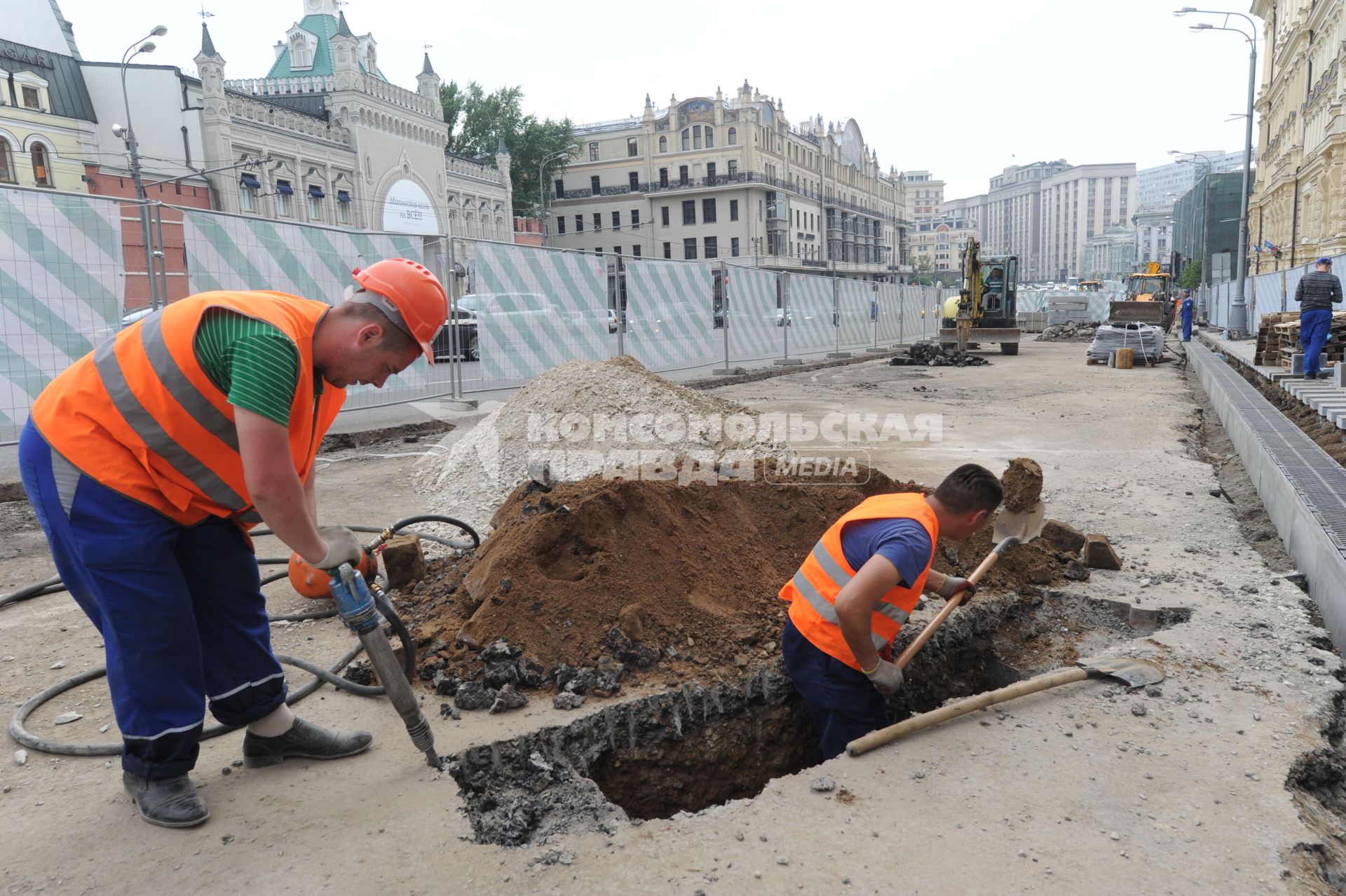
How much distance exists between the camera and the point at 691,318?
16.1m

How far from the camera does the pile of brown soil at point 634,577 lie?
11.6 ft

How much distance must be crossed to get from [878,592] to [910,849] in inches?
30.7

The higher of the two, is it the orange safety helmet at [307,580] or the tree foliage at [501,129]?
the tree foliage at [501,129]

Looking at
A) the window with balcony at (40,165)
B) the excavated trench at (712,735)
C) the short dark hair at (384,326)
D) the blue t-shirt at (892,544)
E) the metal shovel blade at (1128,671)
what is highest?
the window with balcony at (40,165)

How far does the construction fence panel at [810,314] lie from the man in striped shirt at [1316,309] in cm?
981

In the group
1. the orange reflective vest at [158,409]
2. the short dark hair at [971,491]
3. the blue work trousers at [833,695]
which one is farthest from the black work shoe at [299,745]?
the short dark hair at [971,491]

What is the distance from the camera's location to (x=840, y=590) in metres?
3.01

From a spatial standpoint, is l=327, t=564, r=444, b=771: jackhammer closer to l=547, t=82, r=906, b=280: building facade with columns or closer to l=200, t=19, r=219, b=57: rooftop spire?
l=200, t=19, r=219, b=57: rooftop spire

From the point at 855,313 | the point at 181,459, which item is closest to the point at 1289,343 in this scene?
the point at 855,313

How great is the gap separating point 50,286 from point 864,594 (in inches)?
304

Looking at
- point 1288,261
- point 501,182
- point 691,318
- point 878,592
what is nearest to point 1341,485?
point 878,592

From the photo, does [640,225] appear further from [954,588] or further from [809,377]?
[954,588]

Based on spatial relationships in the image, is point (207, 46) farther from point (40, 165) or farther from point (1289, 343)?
point (1289, 343)

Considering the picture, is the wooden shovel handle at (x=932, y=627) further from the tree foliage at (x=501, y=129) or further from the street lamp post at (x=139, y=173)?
the tree foliage at (x=501, y=129)
